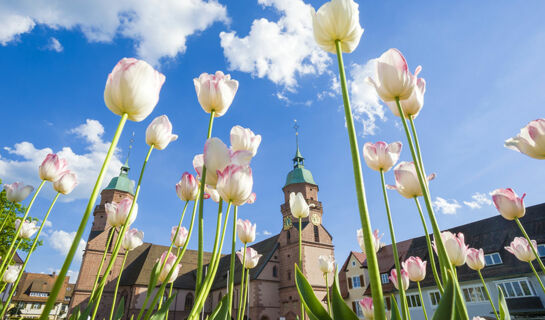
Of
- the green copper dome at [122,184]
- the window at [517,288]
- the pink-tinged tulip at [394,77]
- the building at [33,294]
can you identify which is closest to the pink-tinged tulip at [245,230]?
the pink-tinged tulip at [394,77]

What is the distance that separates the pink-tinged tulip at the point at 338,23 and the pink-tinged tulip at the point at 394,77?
0.50ft

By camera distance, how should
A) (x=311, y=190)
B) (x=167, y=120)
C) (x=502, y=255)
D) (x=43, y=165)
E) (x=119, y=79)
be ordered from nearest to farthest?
1. (x=119, y=79)
2. (x=167, y=120)
3. (x=43, y=165)
4. (x=502, y=255)
5. (x=311, y=190)

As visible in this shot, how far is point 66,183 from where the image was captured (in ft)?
7.11

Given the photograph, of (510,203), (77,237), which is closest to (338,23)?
(77,237)

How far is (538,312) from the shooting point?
15.3 m

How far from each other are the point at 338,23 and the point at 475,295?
70.8 feet

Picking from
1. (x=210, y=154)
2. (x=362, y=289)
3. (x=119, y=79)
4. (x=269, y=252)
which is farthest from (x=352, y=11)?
(x=269, y=252)

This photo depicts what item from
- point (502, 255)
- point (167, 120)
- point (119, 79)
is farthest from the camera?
point (502, 255)

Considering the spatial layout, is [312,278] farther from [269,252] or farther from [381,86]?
[381,86]

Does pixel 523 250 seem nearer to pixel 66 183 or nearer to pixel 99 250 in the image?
pixel 66 183

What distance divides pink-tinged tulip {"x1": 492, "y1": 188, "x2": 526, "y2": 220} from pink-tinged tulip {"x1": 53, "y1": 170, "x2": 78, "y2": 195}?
3.11 meters

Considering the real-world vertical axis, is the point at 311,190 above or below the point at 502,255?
above

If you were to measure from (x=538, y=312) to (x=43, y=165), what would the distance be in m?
21.6

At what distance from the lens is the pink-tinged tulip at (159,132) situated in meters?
1.70
